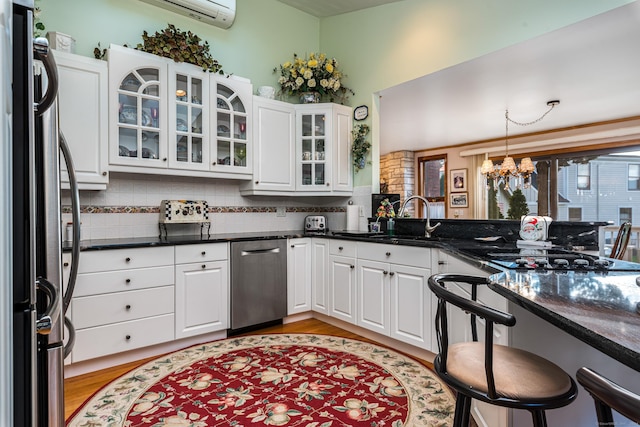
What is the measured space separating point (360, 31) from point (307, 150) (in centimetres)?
135

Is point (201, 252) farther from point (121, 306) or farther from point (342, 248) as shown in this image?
point (342, 248)

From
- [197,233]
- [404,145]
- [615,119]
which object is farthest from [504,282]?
[404,145]

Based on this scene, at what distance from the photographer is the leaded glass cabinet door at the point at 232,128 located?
→ 10.4 feet

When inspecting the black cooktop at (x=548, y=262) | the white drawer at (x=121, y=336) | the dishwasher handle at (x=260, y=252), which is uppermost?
the black cooktop at (x=548, y=262)

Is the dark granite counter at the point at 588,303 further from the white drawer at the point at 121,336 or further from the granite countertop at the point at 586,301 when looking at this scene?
the white drawer at the point at 121,336

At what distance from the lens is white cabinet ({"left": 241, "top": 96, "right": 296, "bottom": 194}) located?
11.2 feet

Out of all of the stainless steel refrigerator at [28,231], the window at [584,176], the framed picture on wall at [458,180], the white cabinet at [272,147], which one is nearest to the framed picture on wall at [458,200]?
the framed picture on wall at [458,180]

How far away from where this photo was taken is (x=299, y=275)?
3395mm

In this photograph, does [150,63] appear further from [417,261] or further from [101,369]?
[417,261]

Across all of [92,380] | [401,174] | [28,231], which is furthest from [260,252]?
[401,174]

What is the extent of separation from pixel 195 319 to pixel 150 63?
1977mm

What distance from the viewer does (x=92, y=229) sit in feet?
9.34

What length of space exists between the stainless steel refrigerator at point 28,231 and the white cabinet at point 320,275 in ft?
7.47

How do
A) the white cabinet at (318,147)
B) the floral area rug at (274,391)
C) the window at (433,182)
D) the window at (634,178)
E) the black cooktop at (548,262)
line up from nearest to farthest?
the black cooktop at (548,262)
the floral area rug at (274,391)
the white cabinet at (318,147)
the window at (634,178)
the window at (433,182)
